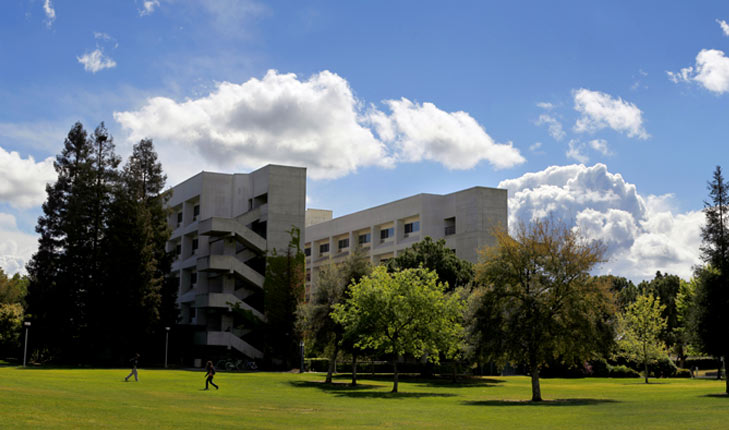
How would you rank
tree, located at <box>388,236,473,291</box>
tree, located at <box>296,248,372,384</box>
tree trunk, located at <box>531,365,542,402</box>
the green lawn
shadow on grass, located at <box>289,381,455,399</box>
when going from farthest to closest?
1. tree, located at <box>388,236,473,291</box>
2. tree, located at <box>296,248,372,384</box>
3. shadow on grass, located at <box>289,381,455,399</box>
4. tree trunk, located at <box>531,365,542,402</box>
5. the green lawn

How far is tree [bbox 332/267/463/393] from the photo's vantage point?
40.9 meters

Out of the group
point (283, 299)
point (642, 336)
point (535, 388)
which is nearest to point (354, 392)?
point (535, 388)

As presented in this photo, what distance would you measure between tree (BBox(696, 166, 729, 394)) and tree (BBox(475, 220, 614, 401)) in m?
9.10

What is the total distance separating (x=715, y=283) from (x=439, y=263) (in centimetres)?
2445

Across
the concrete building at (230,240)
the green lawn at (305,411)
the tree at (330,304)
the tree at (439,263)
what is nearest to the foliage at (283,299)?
the concrete building at (230,240)

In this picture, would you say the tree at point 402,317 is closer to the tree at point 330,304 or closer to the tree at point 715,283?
the tree at point 330,304

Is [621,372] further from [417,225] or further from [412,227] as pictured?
[412,227]

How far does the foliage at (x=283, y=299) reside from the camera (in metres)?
67.0

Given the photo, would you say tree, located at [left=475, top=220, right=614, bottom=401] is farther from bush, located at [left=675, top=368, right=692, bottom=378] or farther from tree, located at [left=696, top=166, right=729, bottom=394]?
bush, located at [left=675, top=368, right=692, bottom=378]

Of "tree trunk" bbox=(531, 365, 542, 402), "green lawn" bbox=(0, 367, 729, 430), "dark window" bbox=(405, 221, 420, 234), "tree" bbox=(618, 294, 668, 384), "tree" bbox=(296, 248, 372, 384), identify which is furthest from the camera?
"dark window" bbox=(405, 221, 420, 234)

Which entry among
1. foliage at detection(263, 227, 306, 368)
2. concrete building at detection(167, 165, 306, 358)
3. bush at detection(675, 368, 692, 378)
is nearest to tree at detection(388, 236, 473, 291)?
foliage at detection(263, 227, 306, 368)

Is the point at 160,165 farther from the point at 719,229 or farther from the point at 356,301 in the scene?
the point at 719,229

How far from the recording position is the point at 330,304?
4734 cm

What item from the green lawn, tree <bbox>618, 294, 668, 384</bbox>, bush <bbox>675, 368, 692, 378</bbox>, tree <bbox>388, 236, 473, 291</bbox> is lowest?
bush <bbox>675, 368, 692, 378</bbox>
